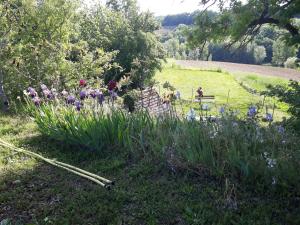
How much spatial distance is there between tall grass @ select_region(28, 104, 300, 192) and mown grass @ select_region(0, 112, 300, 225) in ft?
0.42

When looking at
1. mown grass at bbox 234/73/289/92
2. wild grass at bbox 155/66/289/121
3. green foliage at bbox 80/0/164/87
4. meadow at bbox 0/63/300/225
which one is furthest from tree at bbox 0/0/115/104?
mown grass at bbox 234/73/289/92

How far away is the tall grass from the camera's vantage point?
3.18 m

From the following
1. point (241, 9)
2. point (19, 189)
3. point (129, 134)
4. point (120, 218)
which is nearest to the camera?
point (120, 218)

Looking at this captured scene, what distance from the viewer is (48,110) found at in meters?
5.25

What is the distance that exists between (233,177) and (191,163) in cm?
42

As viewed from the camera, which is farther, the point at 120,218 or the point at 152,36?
the point at 152,36

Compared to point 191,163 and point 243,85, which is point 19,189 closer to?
point 191,163

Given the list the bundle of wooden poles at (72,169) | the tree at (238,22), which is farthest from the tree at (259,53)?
the bundle of wooden poles at (72,169)

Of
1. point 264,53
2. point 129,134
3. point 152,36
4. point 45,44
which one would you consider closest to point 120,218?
point 129,134

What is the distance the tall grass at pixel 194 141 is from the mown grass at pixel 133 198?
127 mm

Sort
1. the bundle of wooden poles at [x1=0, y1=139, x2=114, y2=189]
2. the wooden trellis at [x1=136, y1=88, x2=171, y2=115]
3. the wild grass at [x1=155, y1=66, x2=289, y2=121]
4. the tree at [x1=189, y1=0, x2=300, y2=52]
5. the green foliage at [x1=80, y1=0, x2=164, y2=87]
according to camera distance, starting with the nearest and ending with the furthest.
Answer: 1. the bundle of wooden poles at [x1=0, y1=139, x2=114, y2=189]
2. the wooden trellis at [x1=136, y1=88, x2=171, y2=115]
3. the tree at [x1=189, y1=0, x2=300, y2=52]
4. the green foliage at [x1=80, y1=0, x2=164, y2=87]
5. the wild grass at [x1=155, y1=66, x2=289, y2=121]

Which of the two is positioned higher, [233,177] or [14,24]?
[14,24]

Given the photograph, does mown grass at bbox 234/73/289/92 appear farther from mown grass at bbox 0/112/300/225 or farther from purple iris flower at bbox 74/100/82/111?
mown grass at bbox 0/112/300/225

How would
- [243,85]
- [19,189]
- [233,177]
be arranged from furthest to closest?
[243,85] < [19,189] < [233,177]
